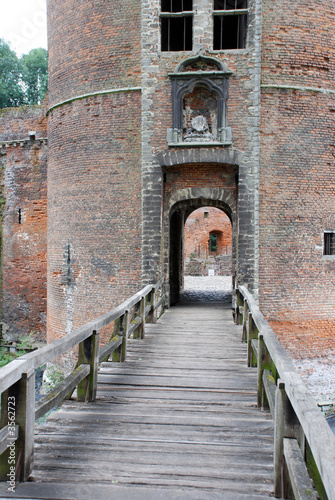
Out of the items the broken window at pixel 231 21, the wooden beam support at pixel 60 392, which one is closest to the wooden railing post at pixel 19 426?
the wooden beam support at pixel 60 392

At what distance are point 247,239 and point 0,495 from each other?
730 centimetres

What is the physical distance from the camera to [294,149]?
9.20m

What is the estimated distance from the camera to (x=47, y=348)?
3059mm

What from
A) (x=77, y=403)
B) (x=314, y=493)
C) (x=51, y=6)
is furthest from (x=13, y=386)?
(x=51, y=6)

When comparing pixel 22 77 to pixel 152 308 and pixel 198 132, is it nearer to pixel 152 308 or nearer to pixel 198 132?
pixel 198 132

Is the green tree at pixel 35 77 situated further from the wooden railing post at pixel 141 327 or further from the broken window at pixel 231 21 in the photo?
the wooden railing post at pixel 141 327

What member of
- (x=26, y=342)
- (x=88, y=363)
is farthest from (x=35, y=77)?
(x=88, y=363)

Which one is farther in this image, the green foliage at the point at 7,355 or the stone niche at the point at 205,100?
the green foliage at the point at 7,355

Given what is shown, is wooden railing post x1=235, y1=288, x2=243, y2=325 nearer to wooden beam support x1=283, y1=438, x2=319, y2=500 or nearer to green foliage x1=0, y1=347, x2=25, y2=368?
wooden beam support x1=283, y1=438, x2=319, y2=500

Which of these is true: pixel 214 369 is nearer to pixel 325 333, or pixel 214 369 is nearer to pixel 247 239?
pixel 247 239

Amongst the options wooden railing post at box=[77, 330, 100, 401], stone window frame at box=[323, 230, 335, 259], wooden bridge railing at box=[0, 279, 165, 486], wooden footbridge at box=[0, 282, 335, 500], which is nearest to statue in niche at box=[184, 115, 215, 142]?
stone window frame at box=[323, 230, 335, 259]

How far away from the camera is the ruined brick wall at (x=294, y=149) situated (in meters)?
9.16

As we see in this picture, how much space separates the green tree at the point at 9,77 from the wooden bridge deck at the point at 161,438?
93.5ft

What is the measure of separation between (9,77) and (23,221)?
19.3m
